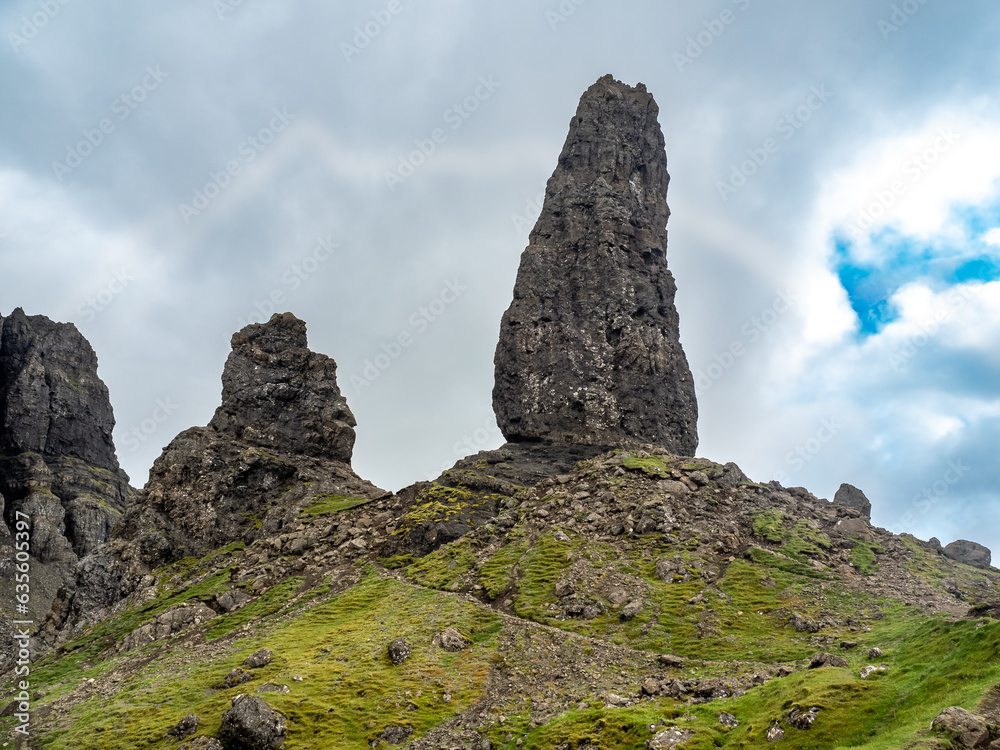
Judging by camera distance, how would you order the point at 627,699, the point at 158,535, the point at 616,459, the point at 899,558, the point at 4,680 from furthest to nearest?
the point at 616,459 → the point at 158,535 → the point at 899,558 → the point at 4,680 → the point at 627,699

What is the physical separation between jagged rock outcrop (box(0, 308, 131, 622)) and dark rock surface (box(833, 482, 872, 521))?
15068 cm

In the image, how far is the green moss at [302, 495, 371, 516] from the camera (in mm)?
82062

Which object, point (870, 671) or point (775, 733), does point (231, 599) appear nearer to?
point (775, 733)

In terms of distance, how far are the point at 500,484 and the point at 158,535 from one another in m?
39.8

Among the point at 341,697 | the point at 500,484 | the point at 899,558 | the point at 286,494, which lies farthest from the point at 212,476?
the point at 899,558

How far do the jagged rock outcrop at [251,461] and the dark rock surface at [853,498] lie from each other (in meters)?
67.7

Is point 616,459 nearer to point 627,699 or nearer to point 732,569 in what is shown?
point 732,569

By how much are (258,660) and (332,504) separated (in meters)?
34.1

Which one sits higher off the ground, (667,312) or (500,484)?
(667,312)

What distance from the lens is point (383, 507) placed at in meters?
83.0

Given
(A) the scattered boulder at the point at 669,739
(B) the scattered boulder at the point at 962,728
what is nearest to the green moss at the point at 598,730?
(A) the scattered boulder at the point at 669,739

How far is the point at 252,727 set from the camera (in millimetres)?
40062

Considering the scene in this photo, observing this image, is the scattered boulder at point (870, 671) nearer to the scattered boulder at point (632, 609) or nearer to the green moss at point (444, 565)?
the scattered boulder at point (632, 609)

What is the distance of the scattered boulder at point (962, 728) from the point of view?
23641 millimetres
